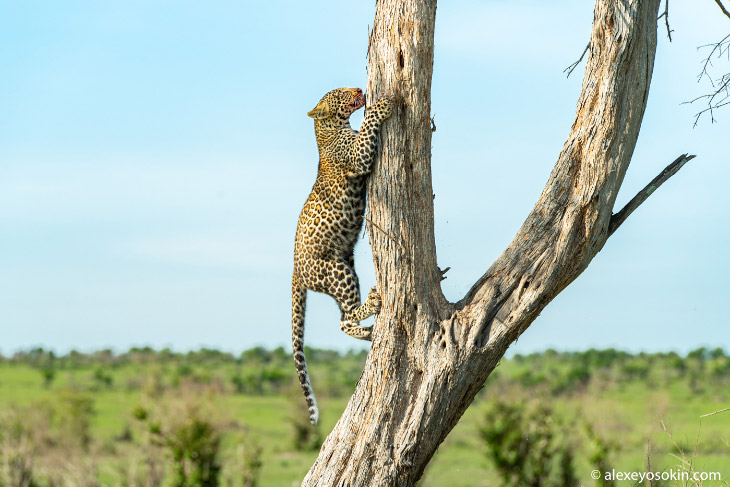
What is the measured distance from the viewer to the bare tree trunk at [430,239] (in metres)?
6.71

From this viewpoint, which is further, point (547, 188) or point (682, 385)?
point (682, 385)

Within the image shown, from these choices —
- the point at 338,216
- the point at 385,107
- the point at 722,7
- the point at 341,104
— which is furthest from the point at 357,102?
the point at 722,7

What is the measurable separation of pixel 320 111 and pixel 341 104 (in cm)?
22

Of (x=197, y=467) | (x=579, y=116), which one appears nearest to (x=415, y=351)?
(x=579, y=116)

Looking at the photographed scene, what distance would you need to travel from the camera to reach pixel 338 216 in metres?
7.25

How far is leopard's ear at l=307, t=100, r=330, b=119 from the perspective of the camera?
7688 mm

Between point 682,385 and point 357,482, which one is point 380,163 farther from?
point 682,385

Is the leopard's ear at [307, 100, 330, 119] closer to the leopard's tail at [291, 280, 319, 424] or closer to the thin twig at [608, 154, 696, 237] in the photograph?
the leopard's tail at [291, 280, 319, 424]

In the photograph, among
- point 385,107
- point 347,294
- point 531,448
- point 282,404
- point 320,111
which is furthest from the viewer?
point 282,404

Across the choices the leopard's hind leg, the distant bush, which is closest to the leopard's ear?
the leopard's hind leg

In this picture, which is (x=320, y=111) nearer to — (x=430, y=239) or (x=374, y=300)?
(x=430, y=239)

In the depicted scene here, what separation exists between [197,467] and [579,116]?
1445 centimetres

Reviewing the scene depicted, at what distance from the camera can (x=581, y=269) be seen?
7.04m

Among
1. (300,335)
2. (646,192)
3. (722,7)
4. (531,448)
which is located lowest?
(531,448)
